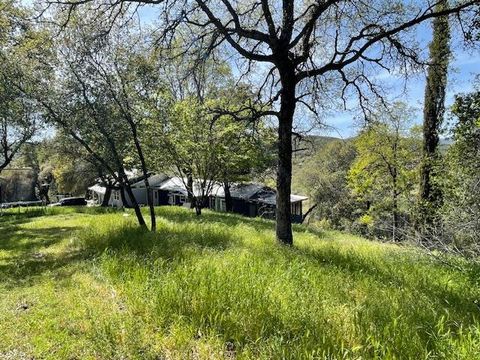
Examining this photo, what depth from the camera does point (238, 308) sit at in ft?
14.0

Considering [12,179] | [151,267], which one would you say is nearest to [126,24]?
[151,267]

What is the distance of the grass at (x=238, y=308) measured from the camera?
3.53 meters

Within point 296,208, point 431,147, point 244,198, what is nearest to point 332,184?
point 296,208

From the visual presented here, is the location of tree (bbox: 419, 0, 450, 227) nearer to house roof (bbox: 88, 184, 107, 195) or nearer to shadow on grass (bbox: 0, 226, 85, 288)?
shadow on grass (bbox: 0, 226, 85, 288)

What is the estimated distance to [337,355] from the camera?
3.23 meters

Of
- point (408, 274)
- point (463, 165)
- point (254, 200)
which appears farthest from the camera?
point (254, 200)

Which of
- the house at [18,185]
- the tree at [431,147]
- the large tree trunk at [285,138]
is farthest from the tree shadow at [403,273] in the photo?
the house at [18,185]

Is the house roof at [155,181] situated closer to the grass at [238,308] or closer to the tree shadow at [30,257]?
the tree shadow at [30,257]

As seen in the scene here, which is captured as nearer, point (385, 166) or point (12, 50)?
point (12, 50)

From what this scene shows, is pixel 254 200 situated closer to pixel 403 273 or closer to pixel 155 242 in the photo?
pixel 155 242

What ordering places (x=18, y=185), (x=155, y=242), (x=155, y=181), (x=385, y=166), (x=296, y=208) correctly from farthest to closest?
(x=18, y=185) → (x=155, y=181) → (x=296, y=208) → (x=385, y=166) → (x=155, y=242)

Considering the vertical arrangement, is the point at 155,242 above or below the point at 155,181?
below

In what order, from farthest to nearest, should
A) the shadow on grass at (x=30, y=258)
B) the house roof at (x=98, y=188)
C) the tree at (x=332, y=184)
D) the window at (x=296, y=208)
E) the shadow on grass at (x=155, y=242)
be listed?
1. the house roof at (x=98, y=188)
2. the tree at (x=332, y=184)
3. the window at (x=296, y=208)
4. the shadow on grass at (x=155, y=242)
5. the shadow on grass at (x=30, y=258)

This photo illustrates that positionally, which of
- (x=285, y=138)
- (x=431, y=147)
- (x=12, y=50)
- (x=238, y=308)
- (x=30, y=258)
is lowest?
(x=30, y=258)
